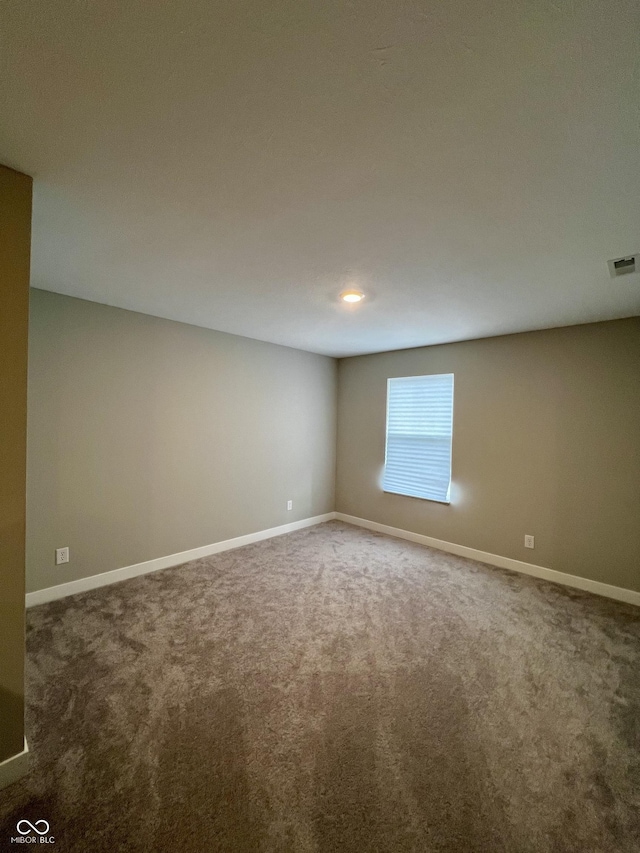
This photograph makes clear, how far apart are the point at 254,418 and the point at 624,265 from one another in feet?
11.2

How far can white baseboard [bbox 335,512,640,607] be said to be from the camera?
9.65ft

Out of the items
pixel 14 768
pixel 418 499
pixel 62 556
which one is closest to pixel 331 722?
pixel 14 768

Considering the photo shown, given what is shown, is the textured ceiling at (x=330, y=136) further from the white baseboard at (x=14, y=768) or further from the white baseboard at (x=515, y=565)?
the white baseboard at (x=515, y=565)

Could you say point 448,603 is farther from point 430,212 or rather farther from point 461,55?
point 461,55

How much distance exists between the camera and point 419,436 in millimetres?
4297

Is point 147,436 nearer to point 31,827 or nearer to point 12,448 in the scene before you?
point 12,448

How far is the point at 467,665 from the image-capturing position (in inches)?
81.5

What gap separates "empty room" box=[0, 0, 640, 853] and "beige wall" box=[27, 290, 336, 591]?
0.09 feet

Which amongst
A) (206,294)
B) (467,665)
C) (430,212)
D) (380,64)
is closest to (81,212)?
(206,294)

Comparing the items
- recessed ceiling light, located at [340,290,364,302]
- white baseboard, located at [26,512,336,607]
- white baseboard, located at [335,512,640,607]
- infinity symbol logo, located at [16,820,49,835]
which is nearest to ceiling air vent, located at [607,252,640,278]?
recessed ceiling light, located at [340,290,364,302]

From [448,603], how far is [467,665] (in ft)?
2.40

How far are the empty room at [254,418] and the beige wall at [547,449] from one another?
27mm

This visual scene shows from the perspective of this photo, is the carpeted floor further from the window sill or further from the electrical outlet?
the window sill

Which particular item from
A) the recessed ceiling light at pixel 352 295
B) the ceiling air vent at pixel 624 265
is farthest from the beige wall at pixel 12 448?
the ceiling air vent at pixel 624 265
